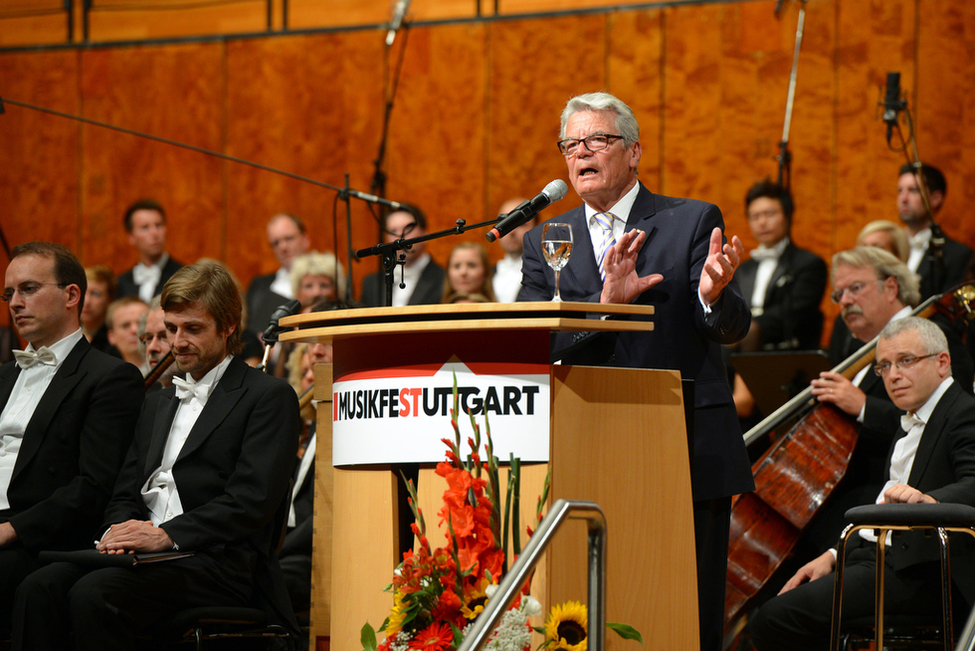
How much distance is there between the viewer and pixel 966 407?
3.39 metres

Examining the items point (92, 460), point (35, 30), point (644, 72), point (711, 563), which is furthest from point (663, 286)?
point (35, 30)

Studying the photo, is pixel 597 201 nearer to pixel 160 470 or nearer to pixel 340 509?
pixel 340 509

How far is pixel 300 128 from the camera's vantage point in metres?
7.90

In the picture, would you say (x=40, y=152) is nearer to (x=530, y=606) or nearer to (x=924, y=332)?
(x=924, y=332)

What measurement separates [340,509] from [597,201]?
1.00 m

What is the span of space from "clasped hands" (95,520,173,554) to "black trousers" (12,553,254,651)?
0.05 metres

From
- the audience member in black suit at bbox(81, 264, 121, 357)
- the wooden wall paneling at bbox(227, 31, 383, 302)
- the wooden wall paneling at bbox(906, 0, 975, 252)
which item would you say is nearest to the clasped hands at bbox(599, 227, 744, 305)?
the audience member in black suit at bbox(81, 264, 121, 357)

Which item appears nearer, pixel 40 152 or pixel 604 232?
pixel 604 232

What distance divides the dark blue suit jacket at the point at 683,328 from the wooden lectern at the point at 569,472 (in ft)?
0.71

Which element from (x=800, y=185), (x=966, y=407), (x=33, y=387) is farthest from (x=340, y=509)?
(x=800, y=185)

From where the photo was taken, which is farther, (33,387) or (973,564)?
(33,387)

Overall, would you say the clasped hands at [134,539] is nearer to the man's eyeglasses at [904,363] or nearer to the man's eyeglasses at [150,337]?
the man's eyeglasses at [150,337]

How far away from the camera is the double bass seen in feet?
12.5

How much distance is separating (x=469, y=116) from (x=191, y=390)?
4.67 meters
